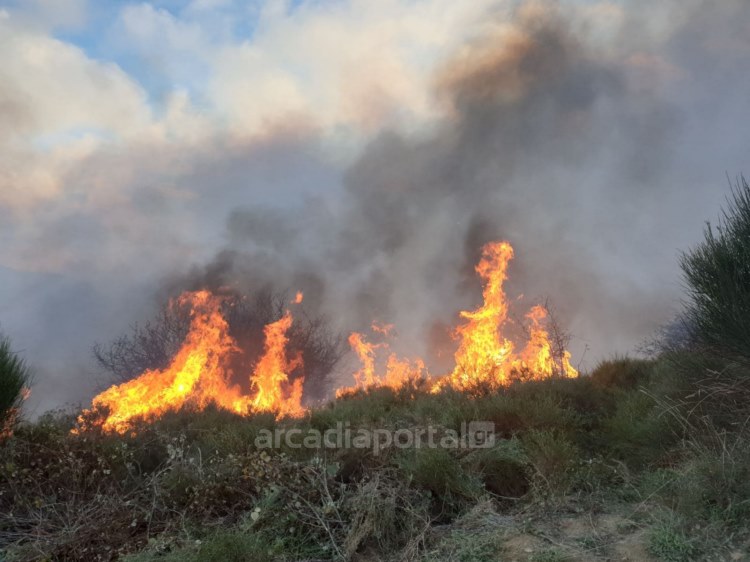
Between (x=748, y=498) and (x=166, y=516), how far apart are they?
527cm

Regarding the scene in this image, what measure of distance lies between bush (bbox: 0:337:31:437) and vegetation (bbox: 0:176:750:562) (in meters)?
0.24

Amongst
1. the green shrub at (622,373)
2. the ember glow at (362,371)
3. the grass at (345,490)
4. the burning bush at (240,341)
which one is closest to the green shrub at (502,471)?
the grass at (345,490)

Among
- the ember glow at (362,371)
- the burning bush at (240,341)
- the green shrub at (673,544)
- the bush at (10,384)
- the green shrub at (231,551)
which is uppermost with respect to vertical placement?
the burning bush at (240,341)

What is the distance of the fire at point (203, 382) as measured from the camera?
11852mm

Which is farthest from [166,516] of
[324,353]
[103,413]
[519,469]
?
[324,353]

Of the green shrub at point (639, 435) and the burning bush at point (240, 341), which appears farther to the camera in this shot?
the burning bush at point (240, 341)

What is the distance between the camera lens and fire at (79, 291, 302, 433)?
11.9m

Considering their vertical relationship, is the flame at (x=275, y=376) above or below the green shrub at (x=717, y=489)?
above

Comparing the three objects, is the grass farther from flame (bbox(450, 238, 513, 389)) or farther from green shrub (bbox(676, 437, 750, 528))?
flame (bbox(450, 238, 513, 389))

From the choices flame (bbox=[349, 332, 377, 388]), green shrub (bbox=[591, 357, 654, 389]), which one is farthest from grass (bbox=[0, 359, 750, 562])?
flame (bbox=[349, 332, 377, 388])

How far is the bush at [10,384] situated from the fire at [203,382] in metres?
1.32

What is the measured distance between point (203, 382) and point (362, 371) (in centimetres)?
704

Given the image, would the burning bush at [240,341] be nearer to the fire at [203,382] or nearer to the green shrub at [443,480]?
the fire at [203,382]

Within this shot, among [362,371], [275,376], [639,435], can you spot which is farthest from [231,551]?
[362,371]
